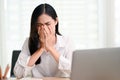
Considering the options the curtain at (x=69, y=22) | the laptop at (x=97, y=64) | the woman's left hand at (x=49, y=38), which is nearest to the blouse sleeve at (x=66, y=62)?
the woman's left hand at (x=49, y=38)

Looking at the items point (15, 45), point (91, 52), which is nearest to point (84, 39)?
point (15, 45)

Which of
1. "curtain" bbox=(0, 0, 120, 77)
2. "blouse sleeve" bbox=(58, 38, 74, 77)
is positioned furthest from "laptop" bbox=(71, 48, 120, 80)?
"curtain" bbox=(0, 0, 120, 77)

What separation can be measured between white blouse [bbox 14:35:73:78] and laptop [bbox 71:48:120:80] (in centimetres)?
74

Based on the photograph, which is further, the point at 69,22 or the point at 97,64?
the point at 69,22

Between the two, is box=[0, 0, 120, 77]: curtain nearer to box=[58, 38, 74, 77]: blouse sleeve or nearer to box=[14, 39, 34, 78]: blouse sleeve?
box=[58, 38, 74, 77]: blouse sleeve

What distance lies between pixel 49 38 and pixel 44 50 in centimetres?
11

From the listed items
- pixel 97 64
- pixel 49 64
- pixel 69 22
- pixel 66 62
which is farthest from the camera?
pixel 69 22

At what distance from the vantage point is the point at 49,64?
187cm

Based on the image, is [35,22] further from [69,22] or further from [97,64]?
[69,22]

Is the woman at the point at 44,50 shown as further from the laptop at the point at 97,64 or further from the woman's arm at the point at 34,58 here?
the laptop at the point at 97,64

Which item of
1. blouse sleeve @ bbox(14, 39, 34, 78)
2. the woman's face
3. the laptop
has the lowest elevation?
blouse sleeve @ bbox(14, 39, 34, 78)

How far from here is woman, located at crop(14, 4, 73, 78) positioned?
1.81 metres

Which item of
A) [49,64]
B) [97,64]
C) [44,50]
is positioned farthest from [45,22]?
[97,64]

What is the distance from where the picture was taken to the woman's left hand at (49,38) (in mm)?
1851
